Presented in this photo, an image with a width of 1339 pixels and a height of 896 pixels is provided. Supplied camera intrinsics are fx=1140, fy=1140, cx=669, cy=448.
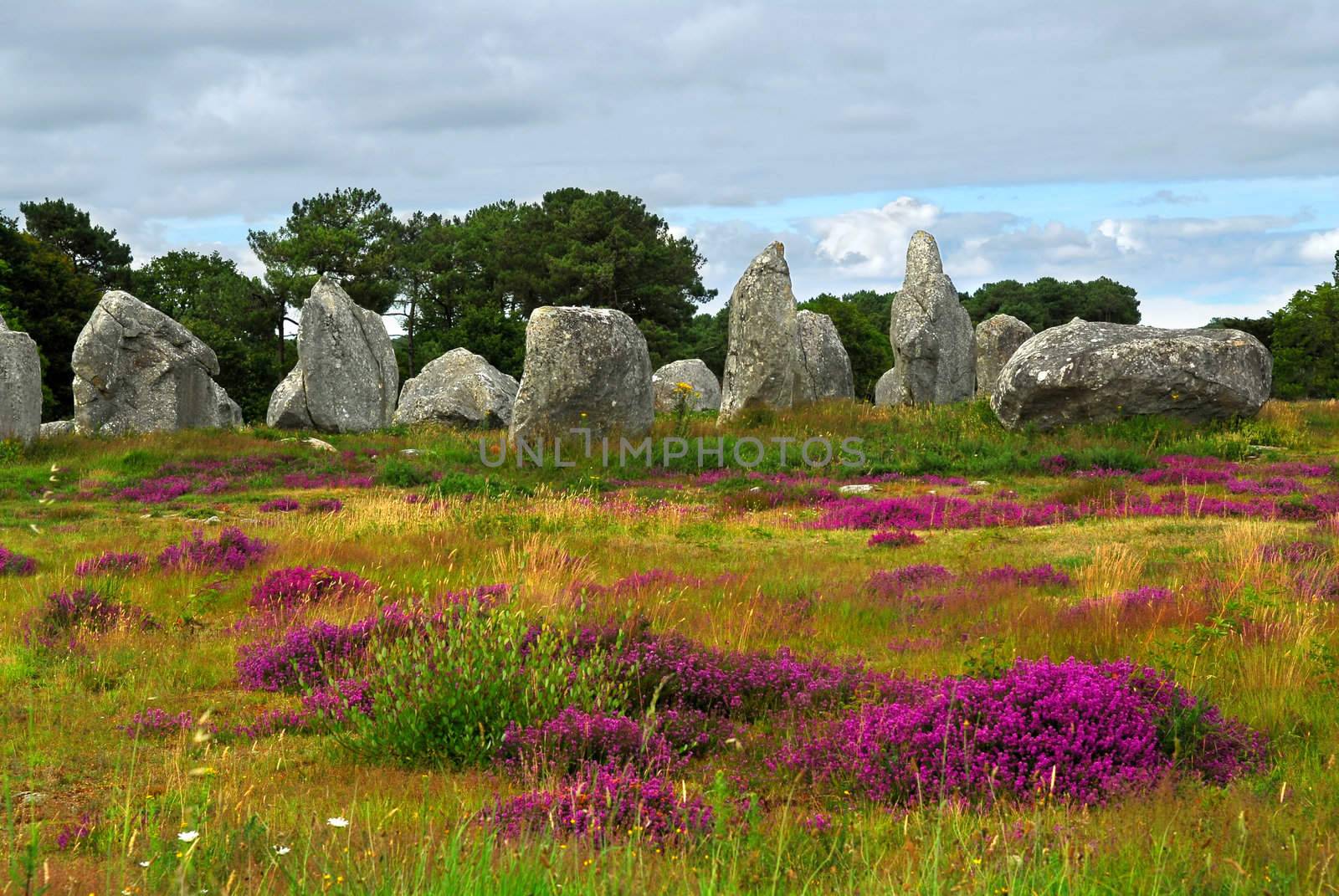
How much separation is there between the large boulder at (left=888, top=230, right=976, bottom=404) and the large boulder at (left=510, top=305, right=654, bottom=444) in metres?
14.9

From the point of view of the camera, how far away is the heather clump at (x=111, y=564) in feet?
35.6

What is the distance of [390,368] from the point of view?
30484mm

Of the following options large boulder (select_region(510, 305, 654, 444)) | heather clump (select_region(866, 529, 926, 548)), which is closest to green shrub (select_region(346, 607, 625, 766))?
heather clump (select_region(866, 529, 926, 548))

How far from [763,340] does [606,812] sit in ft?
78.4

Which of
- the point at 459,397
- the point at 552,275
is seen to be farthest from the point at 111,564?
the point at 552,275

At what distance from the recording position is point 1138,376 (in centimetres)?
2062

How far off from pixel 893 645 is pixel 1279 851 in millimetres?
4031

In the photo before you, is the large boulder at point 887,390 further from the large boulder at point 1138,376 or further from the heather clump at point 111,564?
the heather clump at point 111,564

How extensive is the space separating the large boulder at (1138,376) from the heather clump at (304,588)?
48.9ft

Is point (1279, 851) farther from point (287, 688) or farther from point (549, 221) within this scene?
point (549, 221)

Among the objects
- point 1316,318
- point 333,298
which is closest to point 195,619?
point 333,298

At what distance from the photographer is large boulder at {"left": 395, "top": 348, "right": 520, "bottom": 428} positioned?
31750 millimetres

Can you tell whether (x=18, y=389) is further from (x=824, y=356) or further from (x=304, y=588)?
(x=824, y=356)

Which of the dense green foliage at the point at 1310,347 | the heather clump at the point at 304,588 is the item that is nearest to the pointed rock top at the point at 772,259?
the heather clump at the point at 304,588
